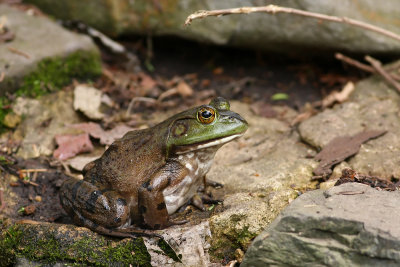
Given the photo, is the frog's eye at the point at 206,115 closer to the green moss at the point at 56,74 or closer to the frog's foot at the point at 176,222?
the frog's foot at the point at 176,222

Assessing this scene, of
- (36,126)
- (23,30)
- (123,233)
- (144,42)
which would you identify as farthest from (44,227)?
(144,42)

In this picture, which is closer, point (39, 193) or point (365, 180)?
point (365, 180)

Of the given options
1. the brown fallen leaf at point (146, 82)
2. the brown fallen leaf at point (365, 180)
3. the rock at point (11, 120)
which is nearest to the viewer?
the brown fallen leaf at point (365, 180)

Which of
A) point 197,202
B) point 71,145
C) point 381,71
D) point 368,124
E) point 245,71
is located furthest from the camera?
point 245,71

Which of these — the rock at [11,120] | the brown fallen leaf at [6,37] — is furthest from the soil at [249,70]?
the rock at [11,120]

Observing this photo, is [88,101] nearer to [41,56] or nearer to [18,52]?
[41,56]

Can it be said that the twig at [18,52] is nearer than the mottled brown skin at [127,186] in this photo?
No

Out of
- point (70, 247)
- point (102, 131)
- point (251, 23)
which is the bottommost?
point (70, 247)

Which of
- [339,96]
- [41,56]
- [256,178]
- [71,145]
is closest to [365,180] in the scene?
[256,178]

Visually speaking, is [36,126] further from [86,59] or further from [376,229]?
[376,229]
